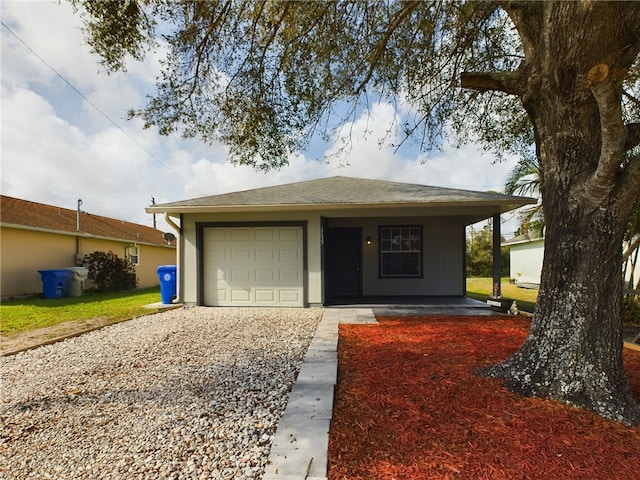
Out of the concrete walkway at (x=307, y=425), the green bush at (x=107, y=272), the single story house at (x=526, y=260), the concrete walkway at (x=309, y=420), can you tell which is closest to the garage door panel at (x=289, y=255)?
the concrete walkway at (x=309, y=420)

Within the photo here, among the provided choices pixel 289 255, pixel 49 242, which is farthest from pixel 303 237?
pixel 49 242

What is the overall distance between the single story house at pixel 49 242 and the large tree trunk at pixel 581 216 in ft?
46.2

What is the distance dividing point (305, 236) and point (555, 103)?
6227 mm

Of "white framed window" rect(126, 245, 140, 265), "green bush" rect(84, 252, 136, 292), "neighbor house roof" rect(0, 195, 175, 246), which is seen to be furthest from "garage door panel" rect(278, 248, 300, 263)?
"white framed window" rect(126, 245, 140, 265)

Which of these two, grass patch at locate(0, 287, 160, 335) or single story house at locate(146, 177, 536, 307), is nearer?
grass patch at locate(0, 287, 160, 335)

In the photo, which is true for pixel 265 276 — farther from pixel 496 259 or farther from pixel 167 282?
pixel 496 259

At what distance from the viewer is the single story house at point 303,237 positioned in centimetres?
813

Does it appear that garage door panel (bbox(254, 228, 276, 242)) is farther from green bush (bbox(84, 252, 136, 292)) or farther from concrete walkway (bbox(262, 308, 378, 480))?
green bush (bbox(84, 252, 136, 292))

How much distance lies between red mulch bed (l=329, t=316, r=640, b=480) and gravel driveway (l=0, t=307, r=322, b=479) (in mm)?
682

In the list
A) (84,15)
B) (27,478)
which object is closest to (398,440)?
(27,478)

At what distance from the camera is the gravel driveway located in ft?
7.20

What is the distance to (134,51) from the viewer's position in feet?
16.6

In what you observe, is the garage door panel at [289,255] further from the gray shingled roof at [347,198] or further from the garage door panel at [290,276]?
the gray shingled roof at [347,198]

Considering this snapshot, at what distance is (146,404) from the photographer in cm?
305
